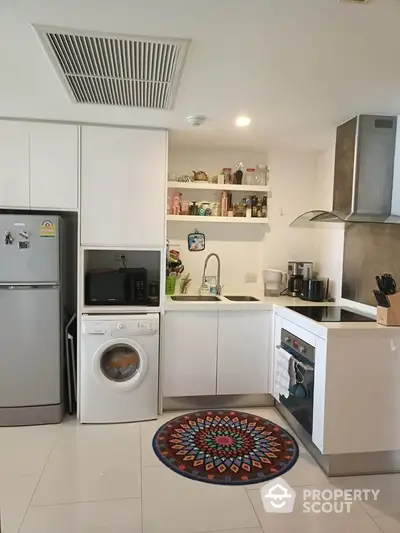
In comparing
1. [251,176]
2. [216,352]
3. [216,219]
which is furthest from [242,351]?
[251,176]

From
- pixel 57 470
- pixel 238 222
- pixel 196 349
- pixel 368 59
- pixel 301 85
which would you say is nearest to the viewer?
pixel 368 59

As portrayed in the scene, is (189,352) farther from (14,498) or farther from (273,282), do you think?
(14,498)

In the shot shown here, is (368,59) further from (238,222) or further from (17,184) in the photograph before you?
(17,184)

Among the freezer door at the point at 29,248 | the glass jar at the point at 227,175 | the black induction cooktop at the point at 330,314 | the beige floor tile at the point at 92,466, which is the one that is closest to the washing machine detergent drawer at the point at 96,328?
the freezer door at the point at 29,248

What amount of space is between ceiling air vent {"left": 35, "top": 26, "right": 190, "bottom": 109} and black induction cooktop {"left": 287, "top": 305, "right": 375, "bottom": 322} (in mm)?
1733

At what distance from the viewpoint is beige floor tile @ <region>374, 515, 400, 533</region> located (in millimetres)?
2009

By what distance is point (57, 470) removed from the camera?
246 centimetres

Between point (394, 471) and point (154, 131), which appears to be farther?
point (154, 131)

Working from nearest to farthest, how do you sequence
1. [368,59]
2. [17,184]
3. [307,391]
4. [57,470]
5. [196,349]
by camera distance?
[368,59]
[57,470]
[307,391]
[17,184]
[196,349]

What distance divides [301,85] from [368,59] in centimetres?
40

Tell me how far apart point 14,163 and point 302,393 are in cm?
268

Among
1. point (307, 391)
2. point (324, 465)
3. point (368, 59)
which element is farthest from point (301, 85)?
point (324, 465)

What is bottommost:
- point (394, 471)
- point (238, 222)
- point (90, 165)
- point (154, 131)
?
point (394, 471)

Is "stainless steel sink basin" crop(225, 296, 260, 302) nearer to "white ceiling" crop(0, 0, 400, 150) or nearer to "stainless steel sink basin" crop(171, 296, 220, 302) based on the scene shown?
"stainless steel sink basin" crop(171, 296, 220, 302)
